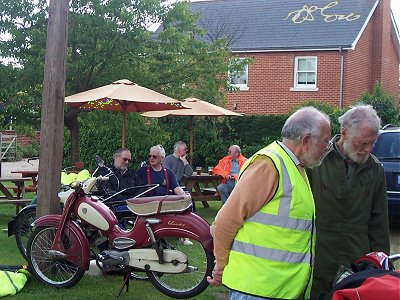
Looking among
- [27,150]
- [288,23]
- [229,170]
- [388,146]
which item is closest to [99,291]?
[229,170]

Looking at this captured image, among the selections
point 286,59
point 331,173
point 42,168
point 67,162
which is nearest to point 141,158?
point 67,162

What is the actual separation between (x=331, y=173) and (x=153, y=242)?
8.34 feet

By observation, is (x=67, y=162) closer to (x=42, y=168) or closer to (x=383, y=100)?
(x=383, y=100)

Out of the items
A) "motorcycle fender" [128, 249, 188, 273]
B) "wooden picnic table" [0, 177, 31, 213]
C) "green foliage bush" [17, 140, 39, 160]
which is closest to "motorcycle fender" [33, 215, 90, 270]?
"motorcycle fender" [128, 249, 188, 273]

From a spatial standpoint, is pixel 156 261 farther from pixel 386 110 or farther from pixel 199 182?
pixel 386 110

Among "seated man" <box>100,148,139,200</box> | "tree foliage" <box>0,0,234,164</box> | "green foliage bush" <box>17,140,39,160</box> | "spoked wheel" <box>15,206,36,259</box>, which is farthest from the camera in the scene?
"green foliage bush" <box>17,140,39,160</box>

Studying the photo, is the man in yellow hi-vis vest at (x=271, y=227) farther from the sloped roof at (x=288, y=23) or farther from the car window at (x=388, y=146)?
the sloped roof at (x=288, y=23)

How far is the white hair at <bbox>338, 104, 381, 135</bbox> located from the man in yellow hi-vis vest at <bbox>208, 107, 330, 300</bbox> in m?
0.61

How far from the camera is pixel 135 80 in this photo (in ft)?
42.0

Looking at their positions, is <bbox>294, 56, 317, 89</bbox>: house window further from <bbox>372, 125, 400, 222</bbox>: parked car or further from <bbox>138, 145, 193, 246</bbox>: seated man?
<bbox>138, 145, 193, 246</bbox>: seated man

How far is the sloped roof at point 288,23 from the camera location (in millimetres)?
23766

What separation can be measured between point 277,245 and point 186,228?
9.29 ft

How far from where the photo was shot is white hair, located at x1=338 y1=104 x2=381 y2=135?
3.71 metres

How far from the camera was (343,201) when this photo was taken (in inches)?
150
